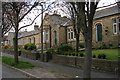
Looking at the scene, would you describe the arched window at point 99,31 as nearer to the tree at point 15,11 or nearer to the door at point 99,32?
the door at point 99,32

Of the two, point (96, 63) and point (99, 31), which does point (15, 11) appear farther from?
point (99, 31)

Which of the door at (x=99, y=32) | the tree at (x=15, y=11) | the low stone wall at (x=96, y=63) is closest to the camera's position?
the low stone wall at (x=96, y=63)

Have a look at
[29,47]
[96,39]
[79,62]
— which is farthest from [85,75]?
[29,47]

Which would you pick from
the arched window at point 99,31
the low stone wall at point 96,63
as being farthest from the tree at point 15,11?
the arched window at point 99,31

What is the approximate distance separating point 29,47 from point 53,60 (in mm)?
9856

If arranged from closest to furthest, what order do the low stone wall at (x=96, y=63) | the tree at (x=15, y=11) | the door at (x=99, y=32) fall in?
the low stone wall at (x=96, y=63), the tree at (x=15, y=11), the door at (x=99, y=32)

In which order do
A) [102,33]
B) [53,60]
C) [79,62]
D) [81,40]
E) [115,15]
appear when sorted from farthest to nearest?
[81,40]
[102,33]
[115,15]
[53,60]
[79,62]

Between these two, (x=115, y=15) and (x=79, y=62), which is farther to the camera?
(x=115, y=15)

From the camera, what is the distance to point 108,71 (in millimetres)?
8773

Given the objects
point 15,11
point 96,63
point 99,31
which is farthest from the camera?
point 99,31

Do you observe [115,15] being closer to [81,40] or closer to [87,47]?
[81,40]

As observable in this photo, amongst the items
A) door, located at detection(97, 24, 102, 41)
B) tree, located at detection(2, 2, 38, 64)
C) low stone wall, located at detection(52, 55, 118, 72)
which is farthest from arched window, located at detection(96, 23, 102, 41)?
tree, located at detection(2, 2, 38, 64)

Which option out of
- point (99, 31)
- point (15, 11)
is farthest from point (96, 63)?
point (99, 31)

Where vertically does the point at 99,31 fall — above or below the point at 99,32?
above
